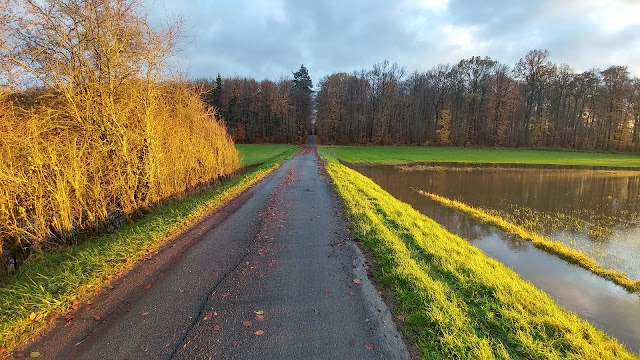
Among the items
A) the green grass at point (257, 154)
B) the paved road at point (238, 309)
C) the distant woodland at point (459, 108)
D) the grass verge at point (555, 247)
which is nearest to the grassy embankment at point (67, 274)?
the paved road at point (238, 309)

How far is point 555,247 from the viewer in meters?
9.70

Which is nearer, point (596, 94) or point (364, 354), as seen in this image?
point (364, 354)

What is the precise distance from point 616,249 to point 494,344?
9.05 metres

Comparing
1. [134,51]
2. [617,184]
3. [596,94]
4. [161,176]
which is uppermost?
[596,94]

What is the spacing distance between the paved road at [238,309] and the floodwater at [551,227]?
4.37 meters

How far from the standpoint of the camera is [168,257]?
259 inches

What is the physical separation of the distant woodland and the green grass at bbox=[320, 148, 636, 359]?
205 ft

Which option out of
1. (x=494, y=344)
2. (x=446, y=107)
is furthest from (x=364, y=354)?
(x=446, y=107)

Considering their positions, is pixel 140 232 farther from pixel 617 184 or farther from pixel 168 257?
pixel 617 184

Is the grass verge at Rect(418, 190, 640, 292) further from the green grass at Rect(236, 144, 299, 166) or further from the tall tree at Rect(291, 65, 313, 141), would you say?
the tall tree at Rect(291, 65, 313, 141)

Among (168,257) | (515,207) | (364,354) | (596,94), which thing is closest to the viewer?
(364,354)

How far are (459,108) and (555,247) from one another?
63474 mm

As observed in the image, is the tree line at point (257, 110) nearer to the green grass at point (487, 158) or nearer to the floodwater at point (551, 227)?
the green grass at point (487, 158)

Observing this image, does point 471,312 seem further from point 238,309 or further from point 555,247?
point 555,247
